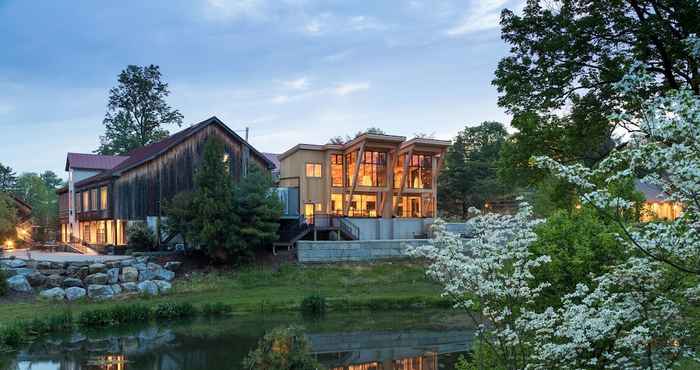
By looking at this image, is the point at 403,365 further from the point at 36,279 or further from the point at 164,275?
the point at 36,279

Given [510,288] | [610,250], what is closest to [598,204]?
[510,288]

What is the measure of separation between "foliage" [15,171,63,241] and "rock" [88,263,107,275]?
27550mm

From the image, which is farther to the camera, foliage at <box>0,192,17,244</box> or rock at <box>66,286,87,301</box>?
foliage at <box>0,192,17,244</box>

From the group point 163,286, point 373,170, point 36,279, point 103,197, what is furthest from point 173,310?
point 373,170

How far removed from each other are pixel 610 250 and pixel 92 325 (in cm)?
1748

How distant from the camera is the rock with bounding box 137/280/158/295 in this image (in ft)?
78.4

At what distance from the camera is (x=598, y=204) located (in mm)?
5617

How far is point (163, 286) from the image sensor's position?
24672 millimetres

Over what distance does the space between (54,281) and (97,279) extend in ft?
5.91

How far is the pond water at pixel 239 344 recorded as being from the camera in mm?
14664

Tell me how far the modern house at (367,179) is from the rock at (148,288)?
11.4 metres

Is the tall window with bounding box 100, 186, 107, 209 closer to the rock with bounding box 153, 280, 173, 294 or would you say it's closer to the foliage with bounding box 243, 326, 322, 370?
the rock with bounding box 153, 280, 173, 294

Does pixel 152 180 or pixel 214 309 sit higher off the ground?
pixel 152 180

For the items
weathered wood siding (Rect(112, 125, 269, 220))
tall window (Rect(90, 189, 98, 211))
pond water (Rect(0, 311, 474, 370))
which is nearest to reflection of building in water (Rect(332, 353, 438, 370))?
pond water (Rect(0, 311, 474, 370))
